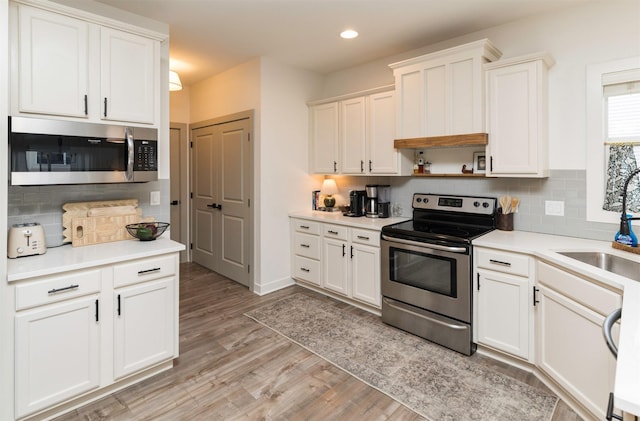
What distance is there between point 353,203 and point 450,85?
1587mm

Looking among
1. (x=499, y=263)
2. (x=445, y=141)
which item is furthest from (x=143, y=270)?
(x=445, y=141)

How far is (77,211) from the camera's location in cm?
246

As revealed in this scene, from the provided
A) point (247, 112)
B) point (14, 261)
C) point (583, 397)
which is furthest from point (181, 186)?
point (583, 397)

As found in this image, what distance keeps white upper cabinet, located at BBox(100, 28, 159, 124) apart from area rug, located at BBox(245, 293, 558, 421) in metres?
2.09

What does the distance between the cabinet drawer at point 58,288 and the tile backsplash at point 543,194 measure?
298 centimetres

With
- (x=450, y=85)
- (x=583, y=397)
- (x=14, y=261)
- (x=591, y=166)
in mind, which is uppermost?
(x=450, y=85)

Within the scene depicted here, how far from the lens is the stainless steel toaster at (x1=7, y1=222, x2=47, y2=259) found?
2.08 meters

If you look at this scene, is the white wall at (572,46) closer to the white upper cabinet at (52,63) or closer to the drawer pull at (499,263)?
the drawer pull at (499,263)

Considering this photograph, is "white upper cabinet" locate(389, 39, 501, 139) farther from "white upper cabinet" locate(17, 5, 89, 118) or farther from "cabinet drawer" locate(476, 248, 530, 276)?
"white upper cabinet" locate(17, 5, 89, 118)

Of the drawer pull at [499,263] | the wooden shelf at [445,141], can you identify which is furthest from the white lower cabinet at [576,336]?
the wooden shelf at [445,141]

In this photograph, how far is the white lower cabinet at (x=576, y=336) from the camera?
177cm

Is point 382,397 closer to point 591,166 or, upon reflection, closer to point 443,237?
point 443,237

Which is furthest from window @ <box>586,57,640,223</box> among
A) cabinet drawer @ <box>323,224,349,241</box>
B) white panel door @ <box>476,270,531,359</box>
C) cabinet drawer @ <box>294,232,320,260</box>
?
cabinet drawer @ <box>294,232,320,260</box>

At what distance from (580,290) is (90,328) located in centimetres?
283
